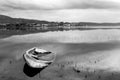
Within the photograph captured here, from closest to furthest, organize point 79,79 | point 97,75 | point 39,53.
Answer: point 79,79 → point 97,75 → point 39,53

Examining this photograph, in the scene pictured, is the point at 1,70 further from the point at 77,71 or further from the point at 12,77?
the point at 77,71

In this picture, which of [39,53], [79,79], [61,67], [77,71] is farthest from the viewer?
[39,53]

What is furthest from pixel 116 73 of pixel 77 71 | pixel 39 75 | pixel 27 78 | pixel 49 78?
pixel 27 78

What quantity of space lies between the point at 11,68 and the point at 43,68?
5.16 metres

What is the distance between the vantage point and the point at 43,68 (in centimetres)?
2111

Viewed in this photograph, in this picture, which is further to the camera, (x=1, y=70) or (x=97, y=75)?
(x=1, y=70)

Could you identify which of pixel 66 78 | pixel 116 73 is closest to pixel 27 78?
pixel 66 78

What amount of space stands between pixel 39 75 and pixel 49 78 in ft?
5.39

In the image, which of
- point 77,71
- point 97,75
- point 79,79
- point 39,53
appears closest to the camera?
point 79,79

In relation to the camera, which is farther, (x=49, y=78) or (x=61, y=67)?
(x=61, y=67)

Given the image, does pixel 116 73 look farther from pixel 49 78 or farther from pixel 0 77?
pixel 0 77

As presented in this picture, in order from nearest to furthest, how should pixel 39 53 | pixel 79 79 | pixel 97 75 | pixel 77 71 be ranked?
pixel 79 79 → pixel 97 75 → pixel 77 71 → pixel 39 53

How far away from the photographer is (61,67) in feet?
74.2

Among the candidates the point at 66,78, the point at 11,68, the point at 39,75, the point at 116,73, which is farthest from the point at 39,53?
the point at 116,73
